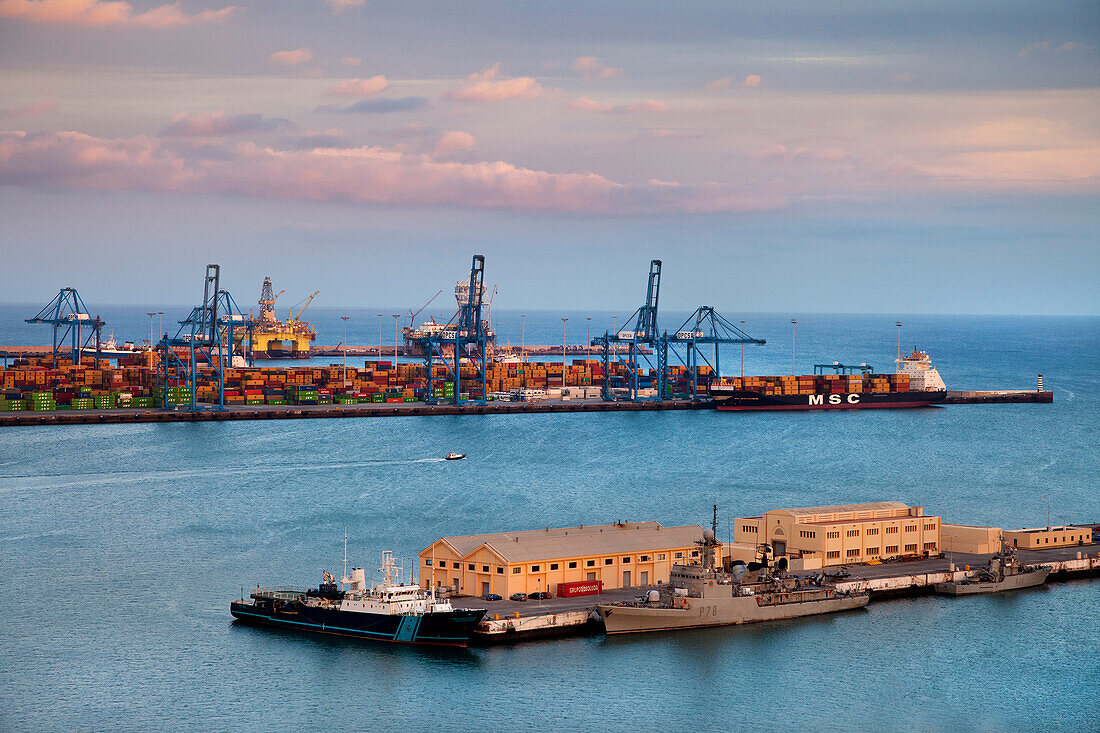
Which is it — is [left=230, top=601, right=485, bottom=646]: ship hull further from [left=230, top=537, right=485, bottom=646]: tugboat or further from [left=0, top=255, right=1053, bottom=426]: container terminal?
[left=0, top=255, right=1053, bottom=426]: container terminal

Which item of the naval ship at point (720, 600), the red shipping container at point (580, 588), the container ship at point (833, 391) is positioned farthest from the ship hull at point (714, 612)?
the container ship at point (833, 391)

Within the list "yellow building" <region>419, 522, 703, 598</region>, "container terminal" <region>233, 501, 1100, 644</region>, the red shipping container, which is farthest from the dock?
"yellow building" <region>419, 522, 703, 598</region>

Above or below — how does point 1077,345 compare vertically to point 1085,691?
above

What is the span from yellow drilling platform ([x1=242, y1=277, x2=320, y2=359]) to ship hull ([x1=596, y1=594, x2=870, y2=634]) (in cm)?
10727

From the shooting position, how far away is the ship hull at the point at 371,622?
96.5 ft

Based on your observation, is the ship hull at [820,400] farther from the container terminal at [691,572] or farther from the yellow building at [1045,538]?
the container terminal at [691,572]

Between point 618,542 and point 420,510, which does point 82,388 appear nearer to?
point 420,510

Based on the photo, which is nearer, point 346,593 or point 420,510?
point 346,593

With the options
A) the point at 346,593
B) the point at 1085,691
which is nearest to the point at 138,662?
the point at 346,593

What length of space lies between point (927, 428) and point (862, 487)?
959 inches

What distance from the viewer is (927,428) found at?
74188 mm

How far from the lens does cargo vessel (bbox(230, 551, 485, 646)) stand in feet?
96.7

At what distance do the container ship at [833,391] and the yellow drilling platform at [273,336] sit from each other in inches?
2369

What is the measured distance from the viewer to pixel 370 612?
30.0m
